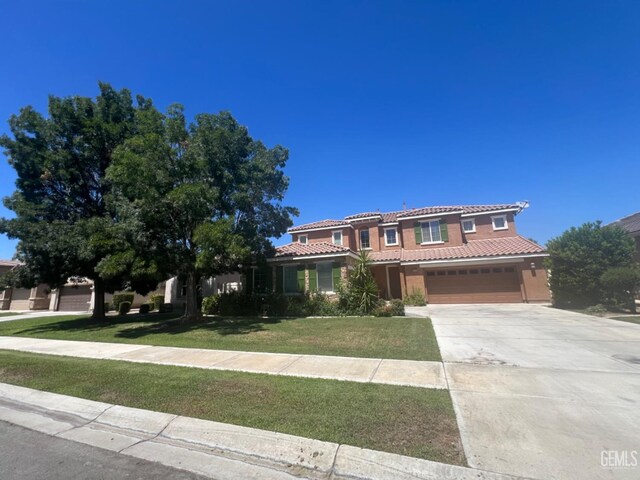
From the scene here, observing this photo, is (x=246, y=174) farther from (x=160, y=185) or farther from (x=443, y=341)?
(x=443, y=341)

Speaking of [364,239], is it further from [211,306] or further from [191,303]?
[191,303]

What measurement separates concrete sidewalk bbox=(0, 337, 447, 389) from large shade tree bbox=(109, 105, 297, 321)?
3.51 metres

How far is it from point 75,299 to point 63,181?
1606 cm

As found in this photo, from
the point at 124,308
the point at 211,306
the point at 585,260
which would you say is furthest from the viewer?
the point at 124,308

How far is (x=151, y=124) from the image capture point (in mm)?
14031

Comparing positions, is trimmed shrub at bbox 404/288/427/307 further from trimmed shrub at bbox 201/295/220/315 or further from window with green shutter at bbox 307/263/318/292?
trimmed shrub at bbox 201/295/220/315

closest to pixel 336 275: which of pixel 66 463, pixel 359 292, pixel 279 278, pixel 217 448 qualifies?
pixel 359 292

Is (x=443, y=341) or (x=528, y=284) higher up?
(x=528, y=284)

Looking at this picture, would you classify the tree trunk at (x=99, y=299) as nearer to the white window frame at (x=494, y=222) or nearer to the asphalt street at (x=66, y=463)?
the asphalt street at (x=66, y=463)

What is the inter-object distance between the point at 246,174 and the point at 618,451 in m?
14.8

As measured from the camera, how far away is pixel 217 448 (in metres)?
3.78

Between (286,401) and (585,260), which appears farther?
(585,260)

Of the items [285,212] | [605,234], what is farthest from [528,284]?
[285,212]

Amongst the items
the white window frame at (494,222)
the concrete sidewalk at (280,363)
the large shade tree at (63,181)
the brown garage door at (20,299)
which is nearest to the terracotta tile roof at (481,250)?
the white window frame at (494,222)
